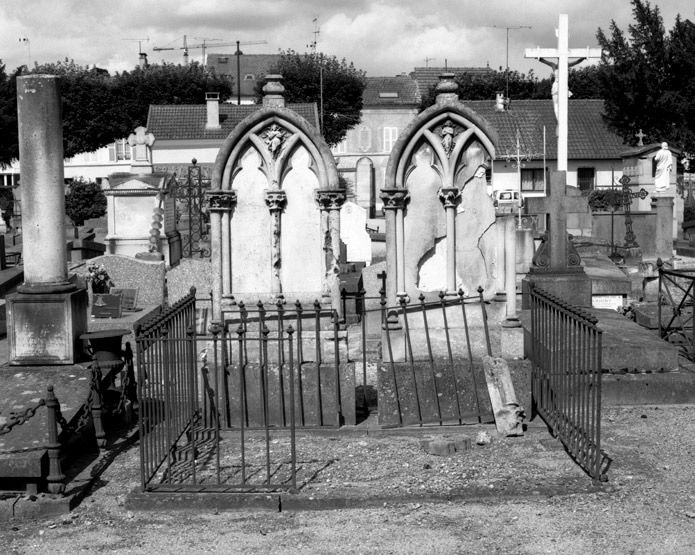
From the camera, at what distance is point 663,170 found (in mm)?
25359

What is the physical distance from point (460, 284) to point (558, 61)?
9.22m

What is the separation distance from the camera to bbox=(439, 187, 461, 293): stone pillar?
956cm

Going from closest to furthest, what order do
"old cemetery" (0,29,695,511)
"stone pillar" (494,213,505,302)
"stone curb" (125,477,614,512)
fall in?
1. "stone curb" (125,477,614,512)
2. "old cemetery" (0,29,695,511)
3. "stone pillar" (494,213,505,302)

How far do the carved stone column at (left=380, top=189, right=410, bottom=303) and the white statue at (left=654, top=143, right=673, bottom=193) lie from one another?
17.4m

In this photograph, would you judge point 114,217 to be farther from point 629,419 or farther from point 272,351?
point 629,419

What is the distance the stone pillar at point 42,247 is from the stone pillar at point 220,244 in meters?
1.32

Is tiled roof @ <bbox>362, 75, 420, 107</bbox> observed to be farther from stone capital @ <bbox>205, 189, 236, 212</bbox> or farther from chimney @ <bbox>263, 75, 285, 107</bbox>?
stone capital @ <bbox>205, 189, 236, 212</bbox>

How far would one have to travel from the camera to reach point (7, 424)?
7246 millimetres

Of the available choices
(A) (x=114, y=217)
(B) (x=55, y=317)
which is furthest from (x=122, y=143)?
(B) (x=55, y=317)

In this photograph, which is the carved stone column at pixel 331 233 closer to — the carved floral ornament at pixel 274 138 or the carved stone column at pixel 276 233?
the carved stone column at pixel 276 233

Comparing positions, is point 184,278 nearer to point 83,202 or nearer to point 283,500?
point 283,500

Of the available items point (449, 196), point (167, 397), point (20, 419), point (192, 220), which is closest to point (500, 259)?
point (449, 196)

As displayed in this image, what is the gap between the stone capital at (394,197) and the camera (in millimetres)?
9500

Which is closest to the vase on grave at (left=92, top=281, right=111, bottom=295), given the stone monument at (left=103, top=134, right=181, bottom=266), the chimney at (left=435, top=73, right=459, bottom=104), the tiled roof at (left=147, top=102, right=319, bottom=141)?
the stone monument at (left=103, top=134, right=181, bottom=266)
